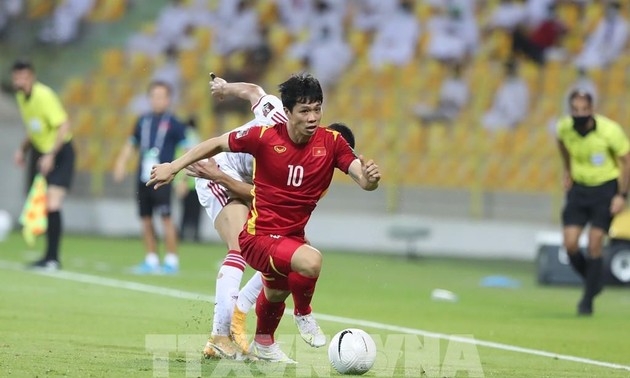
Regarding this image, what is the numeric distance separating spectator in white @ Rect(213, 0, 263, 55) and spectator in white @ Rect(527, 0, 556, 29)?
4.62m

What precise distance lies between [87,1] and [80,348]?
17297mm

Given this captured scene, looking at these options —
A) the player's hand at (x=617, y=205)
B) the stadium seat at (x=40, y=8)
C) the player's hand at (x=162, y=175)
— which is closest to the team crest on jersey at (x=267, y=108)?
the player's hand at (x=162, y=175)

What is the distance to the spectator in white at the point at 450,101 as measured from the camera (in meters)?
22.0

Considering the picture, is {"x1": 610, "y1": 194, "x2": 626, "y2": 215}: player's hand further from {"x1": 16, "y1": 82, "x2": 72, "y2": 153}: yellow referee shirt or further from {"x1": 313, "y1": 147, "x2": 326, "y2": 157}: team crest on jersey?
{"x1": 16, "y1": 82, "x2": 72, "y2": 153}: yellow referee shirt

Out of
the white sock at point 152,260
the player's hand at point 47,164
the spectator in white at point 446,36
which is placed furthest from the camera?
the spectator in white at point 446,36

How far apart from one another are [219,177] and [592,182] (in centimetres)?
573

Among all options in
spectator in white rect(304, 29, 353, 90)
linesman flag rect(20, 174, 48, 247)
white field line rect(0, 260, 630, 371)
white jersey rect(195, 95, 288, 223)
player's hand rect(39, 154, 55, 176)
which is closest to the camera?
white jersey rect(195, 95, 288, 223)

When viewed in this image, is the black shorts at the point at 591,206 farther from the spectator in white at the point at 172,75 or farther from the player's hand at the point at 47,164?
the spectator in white at the point at 172,75

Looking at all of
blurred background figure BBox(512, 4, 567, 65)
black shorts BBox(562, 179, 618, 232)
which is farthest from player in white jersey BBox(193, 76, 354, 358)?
blurred background figure BBox(512, 4, 567, 65)

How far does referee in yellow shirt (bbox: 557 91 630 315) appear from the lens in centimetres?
1357

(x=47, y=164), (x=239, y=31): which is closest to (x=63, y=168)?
(x=47, y=164)

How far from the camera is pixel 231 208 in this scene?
9.40 metres

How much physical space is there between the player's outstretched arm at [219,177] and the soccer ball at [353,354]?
5.38ft

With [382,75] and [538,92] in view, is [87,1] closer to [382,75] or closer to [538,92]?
[382,75]
